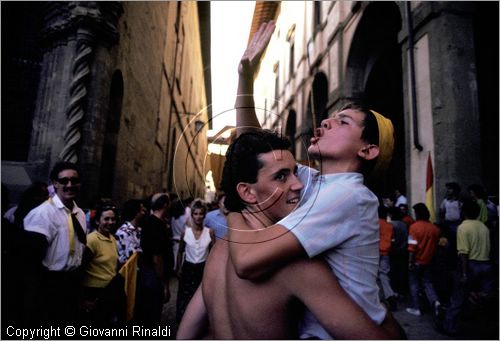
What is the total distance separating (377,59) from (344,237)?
993 centimetres

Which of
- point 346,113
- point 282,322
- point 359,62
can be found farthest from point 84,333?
point 359,62

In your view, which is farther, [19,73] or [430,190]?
[19,73]

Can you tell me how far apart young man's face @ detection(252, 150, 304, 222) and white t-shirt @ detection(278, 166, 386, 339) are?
0.09 meters

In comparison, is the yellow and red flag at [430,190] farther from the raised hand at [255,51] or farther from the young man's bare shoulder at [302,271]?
the young man's bare shoulder at [302,271]

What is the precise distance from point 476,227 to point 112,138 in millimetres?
6941

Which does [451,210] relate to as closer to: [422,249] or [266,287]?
[422,249]

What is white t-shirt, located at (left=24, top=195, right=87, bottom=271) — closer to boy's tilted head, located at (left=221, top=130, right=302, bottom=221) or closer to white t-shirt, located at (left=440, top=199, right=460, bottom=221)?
boy's tilted head, located at (left=221, top=130, right=302, bottom=221)

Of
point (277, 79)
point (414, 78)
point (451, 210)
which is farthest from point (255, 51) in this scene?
point (277, 79)

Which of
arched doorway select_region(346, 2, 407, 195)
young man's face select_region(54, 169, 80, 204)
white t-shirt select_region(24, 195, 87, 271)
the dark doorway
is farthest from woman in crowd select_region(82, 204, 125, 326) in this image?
arched doorway select_region(346, 2, 407, 195)

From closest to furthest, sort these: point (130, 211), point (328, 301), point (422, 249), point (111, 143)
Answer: point (328, 301), point (130, 211), point (422, 249), point (111, 143)

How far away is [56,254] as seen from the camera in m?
2.62

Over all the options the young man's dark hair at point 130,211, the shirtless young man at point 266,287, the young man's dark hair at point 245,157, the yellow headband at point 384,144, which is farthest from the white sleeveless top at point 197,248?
the yellow headband at point 384,144

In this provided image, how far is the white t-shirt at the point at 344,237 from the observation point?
980mm

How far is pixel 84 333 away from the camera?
2791mm
